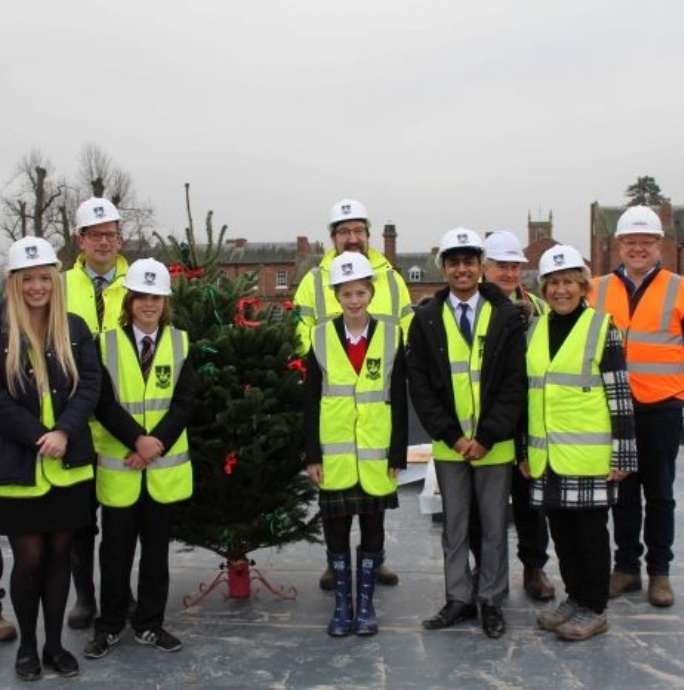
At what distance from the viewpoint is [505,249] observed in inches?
218

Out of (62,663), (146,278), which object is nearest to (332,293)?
(146,278)

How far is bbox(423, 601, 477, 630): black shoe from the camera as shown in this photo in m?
4.91

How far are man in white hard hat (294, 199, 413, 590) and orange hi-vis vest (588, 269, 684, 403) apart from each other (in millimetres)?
1472

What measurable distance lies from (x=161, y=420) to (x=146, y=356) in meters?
0.38

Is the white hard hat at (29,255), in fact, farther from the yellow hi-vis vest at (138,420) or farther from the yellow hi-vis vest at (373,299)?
the yellow hi-vis vest at (373,299)

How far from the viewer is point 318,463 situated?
4820 mm

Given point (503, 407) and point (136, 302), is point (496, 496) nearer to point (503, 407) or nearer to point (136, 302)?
point (503, 407)

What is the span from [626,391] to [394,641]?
1.96 meters

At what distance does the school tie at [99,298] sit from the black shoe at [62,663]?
1.88 m

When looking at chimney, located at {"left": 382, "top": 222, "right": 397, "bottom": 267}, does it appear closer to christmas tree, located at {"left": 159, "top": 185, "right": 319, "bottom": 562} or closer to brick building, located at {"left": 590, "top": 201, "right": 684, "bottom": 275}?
brick building, located at {"left": 590, "top": 201, "right": 684, "bottom": 275}

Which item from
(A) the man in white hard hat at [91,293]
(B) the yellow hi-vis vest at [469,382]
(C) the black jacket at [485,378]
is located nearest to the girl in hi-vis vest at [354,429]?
(C) the black jacket at [485,378]

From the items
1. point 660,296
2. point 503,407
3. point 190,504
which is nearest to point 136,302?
point 190,504

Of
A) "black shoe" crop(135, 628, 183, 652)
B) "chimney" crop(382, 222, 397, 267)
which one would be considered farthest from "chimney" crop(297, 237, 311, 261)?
"black shoe" crop(135, 628, 183, 652)

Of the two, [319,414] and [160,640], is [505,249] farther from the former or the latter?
[160,640]
